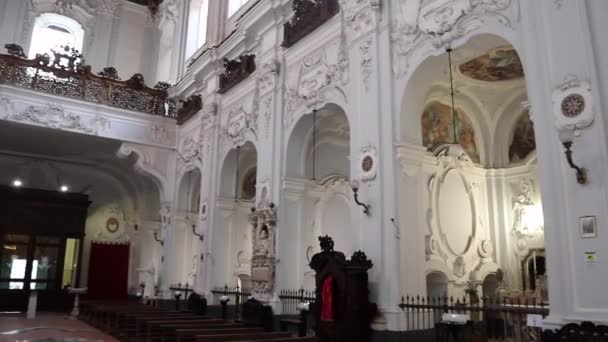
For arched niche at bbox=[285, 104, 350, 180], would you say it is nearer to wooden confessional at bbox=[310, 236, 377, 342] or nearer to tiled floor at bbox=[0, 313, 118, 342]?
wooden confessional at bbox=[310, 236, 377, 342]

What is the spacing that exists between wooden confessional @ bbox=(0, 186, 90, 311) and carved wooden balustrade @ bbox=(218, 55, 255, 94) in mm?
8228

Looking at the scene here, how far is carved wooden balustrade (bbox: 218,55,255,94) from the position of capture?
40.1 feet

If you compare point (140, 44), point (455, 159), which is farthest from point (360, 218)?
point (140, 44)

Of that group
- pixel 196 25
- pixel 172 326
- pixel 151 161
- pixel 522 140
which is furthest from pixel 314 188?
pixel 196 25

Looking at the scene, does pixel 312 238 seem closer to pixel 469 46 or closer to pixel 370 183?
pixel 370 183

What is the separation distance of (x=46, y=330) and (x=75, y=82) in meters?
7.27

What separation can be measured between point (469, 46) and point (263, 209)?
536 centimetres

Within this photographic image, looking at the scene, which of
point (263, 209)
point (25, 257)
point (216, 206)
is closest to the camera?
point (263, 209)

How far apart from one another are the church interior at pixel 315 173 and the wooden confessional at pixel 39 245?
0.22 feet

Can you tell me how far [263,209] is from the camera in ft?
35.0

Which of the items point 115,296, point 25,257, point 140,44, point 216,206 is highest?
point 140,44

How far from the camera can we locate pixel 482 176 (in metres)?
10.5

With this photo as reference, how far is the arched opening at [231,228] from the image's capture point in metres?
12.9

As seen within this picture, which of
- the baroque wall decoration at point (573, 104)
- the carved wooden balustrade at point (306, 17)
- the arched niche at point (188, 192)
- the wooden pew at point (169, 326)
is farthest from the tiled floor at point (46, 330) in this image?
the baroque wall decoration at point (573, 104)
